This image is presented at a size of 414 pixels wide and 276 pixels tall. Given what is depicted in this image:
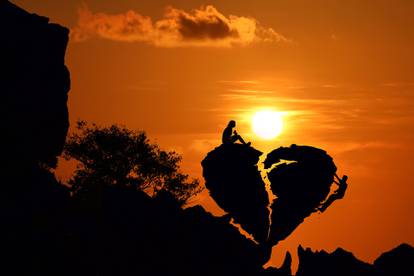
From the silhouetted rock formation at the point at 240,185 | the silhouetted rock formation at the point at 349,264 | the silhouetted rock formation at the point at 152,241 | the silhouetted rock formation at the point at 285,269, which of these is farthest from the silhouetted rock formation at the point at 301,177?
the silhouetted rock formation at the point at 349,264

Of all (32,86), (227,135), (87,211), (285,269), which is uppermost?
(32,86)

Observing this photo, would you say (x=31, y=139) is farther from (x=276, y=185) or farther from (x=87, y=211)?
(x=276, y=185)

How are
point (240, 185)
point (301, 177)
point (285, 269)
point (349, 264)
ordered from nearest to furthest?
point (349, 264)
point (285, 269)
point (301, 177)
point (240, 185)

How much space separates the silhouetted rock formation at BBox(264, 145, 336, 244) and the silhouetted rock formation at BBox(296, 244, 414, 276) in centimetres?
578

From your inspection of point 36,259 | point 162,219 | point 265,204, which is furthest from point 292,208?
point 36,259

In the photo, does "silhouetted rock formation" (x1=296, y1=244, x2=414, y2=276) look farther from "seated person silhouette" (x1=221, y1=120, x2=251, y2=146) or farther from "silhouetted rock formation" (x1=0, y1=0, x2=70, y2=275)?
"silhouetted rock formation" (x1=0, y1=0, x2=70, y2=275)

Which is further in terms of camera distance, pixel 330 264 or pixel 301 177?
pixel 301 177

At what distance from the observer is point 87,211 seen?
51.9m

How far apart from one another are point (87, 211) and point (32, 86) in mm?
12335

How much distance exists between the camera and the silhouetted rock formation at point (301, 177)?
57.9 m

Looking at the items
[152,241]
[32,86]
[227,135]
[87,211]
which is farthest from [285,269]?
[32,86]

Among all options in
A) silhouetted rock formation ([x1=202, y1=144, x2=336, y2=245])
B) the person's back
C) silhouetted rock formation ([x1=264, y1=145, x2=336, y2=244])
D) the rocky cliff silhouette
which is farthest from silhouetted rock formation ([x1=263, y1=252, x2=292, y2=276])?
the person's back

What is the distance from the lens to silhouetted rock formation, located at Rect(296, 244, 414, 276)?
168 feet

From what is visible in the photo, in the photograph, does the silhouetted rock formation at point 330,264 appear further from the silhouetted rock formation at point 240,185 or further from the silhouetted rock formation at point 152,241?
the silhouetted rock formation at point 240,185
